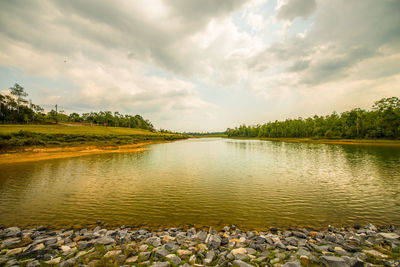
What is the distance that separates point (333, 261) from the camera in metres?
5.52

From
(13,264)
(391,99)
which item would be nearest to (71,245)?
(13,264)

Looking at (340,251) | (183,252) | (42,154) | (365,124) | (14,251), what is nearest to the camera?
(340,251)

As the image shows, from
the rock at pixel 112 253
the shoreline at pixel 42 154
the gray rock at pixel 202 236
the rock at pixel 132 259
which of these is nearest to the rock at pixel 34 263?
the rock at pixel 112 253

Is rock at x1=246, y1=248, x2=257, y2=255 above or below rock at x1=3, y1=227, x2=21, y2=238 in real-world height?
above

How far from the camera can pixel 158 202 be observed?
12.9 m

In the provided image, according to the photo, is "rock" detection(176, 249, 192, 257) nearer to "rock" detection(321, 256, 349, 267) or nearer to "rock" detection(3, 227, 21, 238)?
"rock" detection(321, 256, 349, 267)

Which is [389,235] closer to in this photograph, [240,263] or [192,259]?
[240,263]

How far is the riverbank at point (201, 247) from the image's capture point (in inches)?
232

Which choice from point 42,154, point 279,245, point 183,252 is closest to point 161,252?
point 183,252

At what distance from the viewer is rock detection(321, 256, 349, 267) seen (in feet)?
17.8

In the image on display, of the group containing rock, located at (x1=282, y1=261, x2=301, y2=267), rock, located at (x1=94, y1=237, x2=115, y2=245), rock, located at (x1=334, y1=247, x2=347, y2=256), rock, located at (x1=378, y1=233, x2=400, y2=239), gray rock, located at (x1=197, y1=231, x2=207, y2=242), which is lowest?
gray rock, located at (x1=197, y1=231, x2=207, y2=242)

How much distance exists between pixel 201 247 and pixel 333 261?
4.75 metres

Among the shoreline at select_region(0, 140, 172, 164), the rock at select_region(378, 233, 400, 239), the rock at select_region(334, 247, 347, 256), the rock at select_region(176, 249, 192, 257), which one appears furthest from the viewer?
the shoreline at select_region(0, 140, 172, 164)

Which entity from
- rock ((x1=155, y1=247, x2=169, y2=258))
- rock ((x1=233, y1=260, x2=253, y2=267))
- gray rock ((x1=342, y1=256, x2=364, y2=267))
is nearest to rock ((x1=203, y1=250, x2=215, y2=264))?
rock ((x1=233, y1=260, x2=253, y2=267))
